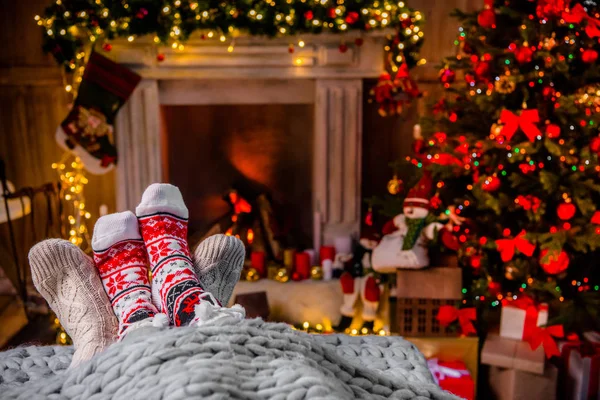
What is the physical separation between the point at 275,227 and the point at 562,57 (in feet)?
5.32

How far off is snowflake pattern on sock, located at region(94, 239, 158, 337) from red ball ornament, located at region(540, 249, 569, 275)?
160 cm

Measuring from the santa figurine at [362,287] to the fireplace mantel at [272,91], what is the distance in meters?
0.31

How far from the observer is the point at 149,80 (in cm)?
292

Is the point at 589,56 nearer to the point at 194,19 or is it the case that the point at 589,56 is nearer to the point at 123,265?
the point at 194,19

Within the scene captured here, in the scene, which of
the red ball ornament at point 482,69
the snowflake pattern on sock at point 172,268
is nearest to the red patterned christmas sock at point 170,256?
the snowflake pattern on sock at point 172,268

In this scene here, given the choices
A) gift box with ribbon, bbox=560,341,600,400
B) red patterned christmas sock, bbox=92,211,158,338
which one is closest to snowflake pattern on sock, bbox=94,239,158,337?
red patterned christmas sock, bbox=92,211,158,338

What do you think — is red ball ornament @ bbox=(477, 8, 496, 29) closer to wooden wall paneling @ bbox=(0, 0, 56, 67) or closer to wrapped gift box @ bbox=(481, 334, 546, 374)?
wrapped gift box @ bbox=(481, 334, 546, 374)

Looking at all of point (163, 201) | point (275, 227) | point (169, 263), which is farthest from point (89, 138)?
point (169, 263)

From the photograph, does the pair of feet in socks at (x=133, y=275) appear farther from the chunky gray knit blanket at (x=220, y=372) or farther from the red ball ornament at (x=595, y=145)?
the red ball ornament at (x=595, y=145)

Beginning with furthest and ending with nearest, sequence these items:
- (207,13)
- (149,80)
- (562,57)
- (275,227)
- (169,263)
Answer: (275,227), (149,80), (207,13), (562,57), (169,263)

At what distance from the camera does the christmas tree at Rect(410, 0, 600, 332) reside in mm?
2240

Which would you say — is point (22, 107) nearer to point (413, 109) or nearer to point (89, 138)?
point (89, 138)

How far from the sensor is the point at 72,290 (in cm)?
113

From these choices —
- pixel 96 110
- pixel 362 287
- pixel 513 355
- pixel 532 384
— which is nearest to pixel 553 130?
pixel 513 355
